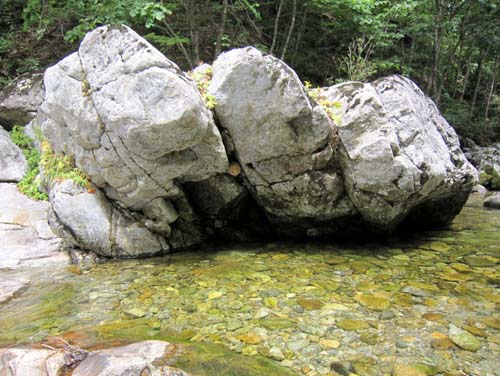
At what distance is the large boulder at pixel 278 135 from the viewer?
228 inches

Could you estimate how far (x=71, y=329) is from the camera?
3.99 metres

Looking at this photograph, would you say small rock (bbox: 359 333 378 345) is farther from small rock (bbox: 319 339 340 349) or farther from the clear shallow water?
small rock (bbox: 319 339 340 349)

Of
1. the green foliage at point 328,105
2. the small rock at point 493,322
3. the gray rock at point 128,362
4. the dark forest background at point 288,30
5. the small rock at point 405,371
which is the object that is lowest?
the small rock at point 405,371

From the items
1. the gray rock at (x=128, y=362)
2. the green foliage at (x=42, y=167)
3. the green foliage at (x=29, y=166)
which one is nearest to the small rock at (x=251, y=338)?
the gray rock at (x=128, y=362)

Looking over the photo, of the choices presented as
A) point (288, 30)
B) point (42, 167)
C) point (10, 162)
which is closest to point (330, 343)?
point (42, 167)

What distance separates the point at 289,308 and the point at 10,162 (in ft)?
27.3

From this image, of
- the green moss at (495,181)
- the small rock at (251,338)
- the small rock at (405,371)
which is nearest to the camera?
the small rock at (405,371)

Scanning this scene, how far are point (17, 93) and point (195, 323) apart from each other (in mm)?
10126

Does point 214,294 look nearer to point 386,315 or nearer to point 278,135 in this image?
point 386,315

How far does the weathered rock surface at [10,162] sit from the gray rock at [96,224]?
3330mm

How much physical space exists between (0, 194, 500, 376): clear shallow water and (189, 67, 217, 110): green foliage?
8.66ft

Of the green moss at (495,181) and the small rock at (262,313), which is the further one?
the green moss at (495,181)

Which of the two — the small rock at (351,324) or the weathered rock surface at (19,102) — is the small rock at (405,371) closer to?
the small rock at (351,324)

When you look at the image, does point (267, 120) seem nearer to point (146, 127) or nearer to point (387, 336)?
point (146, 127)
